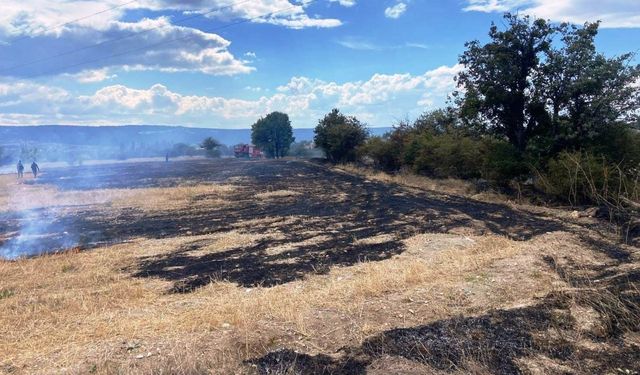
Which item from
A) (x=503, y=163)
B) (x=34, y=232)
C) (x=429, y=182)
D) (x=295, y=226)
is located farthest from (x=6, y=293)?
(x=429, y=182)

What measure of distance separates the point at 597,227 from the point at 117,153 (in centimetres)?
9315

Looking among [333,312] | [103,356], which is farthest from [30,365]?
[333,312]

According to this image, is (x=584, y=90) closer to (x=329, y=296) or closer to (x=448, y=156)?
(x=448, y=156)

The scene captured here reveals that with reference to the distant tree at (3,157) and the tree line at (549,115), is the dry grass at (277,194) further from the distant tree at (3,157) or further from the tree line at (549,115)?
the distant tree at (3,157)

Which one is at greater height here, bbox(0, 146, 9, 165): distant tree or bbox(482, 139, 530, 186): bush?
bbox(482, 139, 530, 186): bush

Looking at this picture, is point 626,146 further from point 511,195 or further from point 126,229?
point 126,229

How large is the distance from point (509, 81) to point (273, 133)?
224ft

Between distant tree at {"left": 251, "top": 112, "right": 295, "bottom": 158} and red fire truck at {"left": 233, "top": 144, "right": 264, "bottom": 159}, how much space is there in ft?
3.60

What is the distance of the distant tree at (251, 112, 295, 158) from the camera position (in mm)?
83250

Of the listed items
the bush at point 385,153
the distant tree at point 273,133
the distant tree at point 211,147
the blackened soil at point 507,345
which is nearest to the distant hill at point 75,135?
the distant tree at point 273,133

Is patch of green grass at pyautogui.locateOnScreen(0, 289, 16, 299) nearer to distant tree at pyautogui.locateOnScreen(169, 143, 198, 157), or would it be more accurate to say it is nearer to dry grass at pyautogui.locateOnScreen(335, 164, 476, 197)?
dry grass at pyautogui.locateOnScreen(335, 164, 476, 197)

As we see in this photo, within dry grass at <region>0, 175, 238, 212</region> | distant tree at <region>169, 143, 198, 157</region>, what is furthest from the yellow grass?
distant tree at <region>169, 143, 198, 157</region>

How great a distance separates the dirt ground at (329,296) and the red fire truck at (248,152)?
68.8m

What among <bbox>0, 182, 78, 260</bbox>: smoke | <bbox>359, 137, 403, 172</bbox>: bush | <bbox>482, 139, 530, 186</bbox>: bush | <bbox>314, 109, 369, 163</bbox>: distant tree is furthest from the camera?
<bbox>314, 109, 369, 163</bbox>: distant tree
